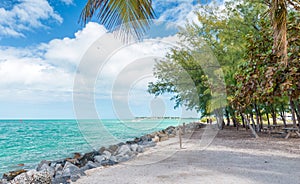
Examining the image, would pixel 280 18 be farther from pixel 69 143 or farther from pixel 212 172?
pixel 69 143

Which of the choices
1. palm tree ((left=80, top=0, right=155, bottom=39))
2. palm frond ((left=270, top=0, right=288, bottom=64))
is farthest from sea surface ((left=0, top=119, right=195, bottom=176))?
palm frond ((left=270, top=0, right=288, bottom=64))

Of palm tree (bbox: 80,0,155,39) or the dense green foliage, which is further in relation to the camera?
the dense green foliage

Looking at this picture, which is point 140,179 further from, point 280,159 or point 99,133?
point 99,133

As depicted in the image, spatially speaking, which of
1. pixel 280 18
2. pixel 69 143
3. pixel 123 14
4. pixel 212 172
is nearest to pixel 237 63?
pixel 212 172

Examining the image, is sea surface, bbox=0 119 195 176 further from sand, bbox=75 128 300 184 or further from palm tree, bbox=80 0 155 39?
palm tree, bbox=80 0 155 39

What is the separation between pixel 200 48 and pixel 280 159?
341 inches

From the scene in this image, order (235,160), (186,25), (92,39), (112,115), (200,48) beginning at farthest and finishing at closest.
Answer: (186,25) < (200,48) < (112,115) < (235,160) < (92,39)

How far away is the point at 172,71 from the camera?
14945mm

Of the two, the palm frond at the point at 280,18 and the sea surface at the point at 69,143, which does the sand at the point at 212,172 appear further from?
the sea surface at the point at 69,143

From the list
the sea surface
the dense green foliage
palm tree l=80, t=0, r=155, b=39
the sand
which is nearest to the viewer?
palm tree l=80, t=0, r=155, b=39

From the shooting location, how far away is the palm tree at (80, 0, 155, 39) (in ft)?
11.1

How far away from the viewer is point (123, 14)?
3.46 meters

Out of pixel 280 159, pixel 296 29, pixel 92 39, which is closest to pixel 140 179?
pixel 92 39

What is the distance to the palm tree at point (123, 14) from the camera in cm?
337
